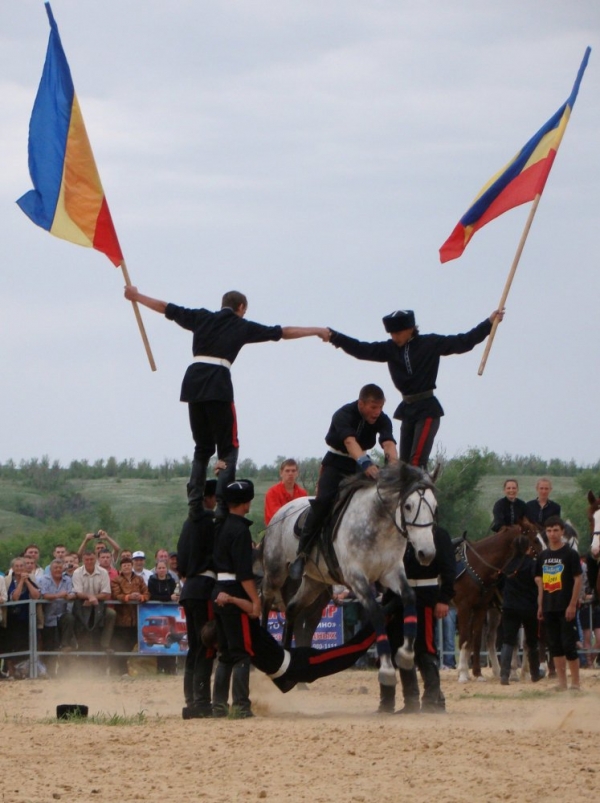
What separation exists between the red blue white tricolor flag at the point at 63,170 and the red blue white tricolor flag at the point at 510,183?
12.1ft

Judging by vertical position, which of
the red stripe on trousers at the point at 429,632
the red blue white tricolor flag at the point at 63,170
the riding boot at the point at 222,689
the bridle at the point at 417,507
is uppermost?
the red blue white tricolor flag at the point at 63,170

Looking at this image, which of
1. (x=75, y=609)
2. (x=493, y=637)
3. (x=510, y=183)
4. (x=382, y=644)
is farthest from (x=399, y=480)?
(x=75, y=609)

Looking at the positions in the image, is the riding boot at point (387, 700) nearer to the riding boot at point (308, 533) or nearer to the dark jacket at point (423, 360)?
the riding boot at point (308, 533)

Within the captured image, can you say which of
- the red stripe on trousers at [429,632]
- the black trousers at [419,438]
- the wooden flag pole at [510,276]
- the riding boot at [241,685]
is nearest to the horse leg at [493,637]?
the black trousers at [419,438]

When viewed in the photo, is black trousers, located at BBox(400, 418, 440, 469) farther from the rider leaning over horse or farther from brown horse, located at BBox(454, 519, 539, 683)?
brown horse, located at BBox(454, 519, 539, 683)

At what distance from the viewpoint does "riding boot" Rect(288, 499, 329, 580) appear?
1367 centimetres

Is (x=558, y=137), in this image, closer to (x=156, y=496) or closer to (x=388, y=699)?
(x=388, y=699)

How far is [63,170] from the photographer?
539 inches

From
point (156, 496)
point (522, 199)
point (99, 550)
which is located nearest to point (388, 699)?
point (522, 199)

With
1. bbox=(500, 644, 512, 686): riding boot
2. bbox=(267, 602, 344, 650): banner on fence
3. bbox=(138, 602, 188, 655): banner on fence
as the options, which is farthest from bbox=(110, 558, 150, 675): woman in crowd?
bbox=(500, 644, 512, 686): riding boot

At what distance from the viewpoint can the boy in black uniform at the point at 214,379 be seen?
12.7m

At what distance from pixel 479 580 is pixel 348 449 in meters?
6.13

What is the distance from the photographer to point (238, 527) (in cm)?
1196

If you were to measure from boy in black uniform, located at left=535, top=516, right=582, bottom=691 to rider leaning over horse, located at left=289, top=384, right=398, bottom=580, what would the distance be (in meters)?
2.90
